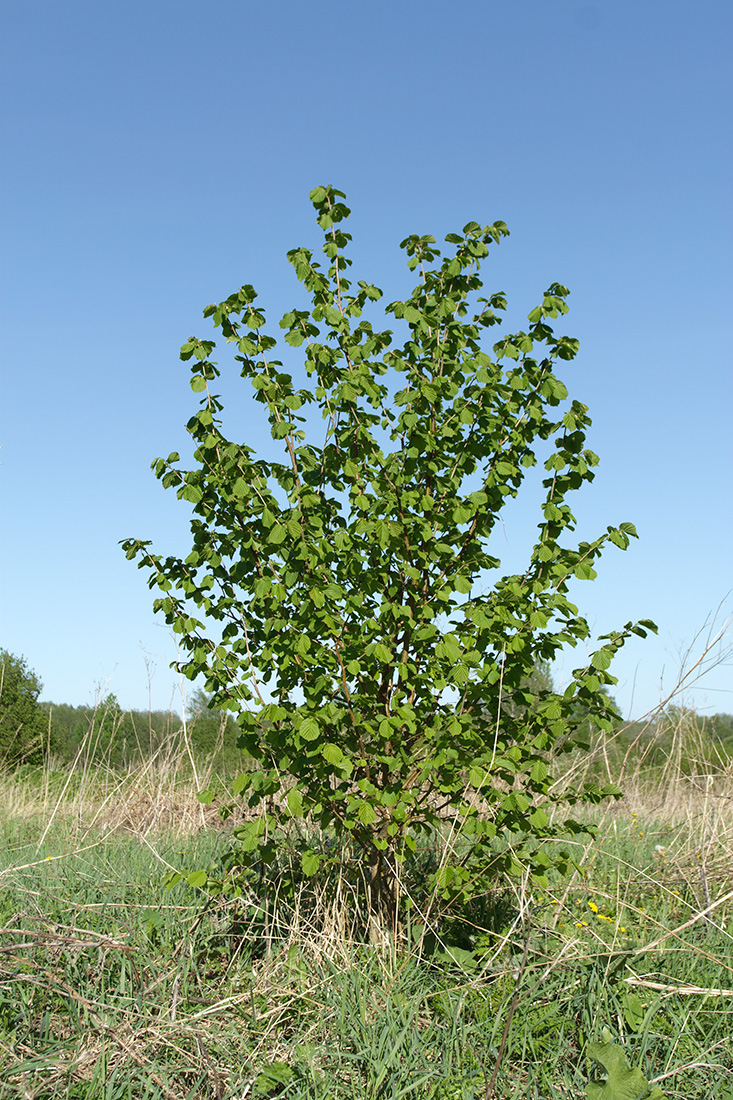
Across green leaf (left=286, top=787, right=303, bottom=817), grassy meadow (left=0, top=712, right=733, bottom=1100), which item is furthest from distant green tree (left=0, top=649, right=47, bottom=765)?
green leaf (left=286, top=787, right=303, bottom=817)

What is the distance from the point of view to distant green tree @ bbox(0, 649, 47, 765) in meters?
14.8

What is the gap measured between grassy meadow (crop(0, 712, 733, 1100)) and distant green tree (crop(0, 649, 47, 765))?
1132 cm

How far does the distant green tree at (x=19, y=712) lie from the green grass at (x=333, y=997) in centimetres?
1146

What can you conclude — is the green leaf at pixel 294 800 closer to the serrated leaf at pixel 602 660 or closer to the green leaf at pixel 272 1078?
the green leaf at pixel 272 1078

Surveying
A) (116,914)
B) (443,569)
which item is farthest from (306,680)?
(116,914)

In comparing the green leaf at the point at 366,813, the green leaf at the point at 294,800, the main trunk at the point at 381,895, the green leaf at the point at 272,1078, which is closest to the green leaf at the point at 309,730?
the green leaf at the point at 294,800

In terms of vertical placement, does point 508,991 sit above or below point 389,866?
below

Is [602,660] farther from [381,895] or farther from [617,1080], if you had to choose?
[381,895]

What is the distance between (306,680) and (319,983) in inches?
46.8

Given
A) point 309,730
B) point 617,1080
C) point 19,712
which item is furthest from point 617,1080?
point 19,712

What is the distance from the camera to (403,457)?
3578 mm

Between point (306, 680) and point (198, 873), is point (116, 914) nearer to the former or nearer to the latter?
point (198, 873)

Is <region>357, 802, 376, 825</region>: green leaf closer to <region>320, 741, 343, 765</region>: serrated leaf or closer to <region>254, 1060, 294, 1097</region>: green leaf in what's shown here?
<region>320, 741, 343, 765</region>: serrated leaf

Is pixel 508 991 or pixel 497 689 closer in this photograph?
pixel 508 991
